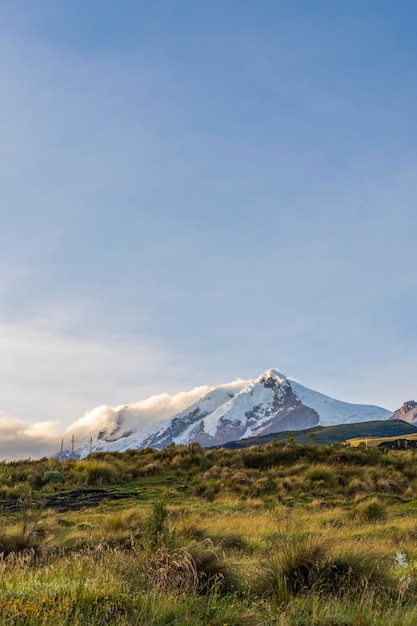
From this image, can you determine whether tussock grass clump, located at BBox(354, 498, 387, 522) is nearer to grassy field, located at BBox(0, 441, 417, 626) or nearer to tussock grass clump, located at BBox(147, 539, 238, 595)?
grassy field, located at BBox(0, 441, 417, 626)

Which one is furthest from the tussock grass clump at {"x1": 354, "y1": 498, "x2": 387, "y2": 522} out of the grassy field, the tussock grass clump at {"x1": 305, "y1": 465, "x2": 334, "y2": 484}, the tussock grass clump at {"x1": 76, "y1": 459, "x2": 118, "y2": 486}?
the tussock grass clump at {"x1": 76, "y1": 459, "x2": 118, "y2": 486}

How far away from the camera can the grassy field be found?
5.56 metres

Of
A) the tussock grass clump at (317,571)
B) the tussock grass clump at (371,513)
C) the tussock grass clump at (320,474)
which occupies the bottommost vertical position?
the tussock grass clump at (371,513)

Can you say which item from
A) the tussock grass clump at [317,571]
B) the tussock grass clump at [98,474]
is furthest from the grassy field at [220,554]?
the tussock grass clump at [98,474]

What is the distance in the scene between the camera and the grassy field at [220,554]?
5559 mm

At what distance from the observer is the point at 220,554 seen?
9.03 m

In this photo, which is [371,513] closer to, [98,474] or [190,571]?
[190,571]

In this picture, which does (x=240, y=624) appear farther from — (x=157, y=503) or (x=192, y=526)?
(x=192, y=526)

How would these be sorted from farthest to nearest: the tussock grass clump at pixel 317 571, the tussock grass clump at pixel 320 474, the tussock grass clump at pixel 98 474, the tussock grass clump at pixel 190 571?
the tussock grass clump at pixel 98 474 → the tussock grass clump at pixel 320 474 → the tussock grass clump at pixel 317 571 → the tussock grass clump at pixel 190 571

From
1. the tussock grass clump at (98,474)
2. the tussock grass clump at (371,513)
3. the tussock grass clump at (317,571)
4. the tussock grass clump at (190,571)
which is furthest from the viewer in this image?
the tussock grass clump at (98,474)

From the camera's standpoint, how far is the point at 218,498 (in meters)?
22.8

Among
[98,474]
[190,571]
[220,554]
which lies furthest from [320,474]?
[190,571]

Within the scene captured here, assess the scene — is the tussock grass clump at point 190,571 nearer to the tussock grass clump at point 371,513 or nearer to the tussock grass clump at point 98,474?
the tussock grass clump at point 371,513

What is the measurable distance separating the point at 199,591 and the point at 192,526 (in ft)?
Answer: 13.0
